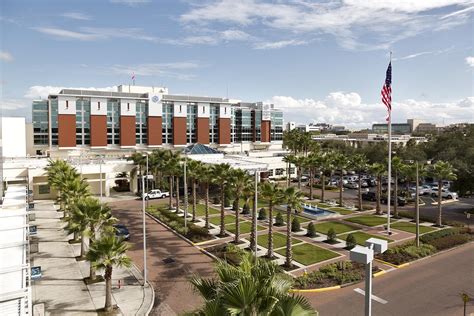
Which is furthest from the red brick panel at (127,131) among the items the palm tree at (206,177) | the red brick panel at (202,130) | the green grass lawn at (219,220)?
the palm tree at (206,177)

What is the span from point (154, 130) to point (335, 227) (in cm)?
4483

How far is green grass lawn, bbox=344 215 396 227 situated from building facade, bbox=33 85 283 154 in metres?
43.1

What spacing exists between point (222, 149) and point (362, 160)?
39.4 meters

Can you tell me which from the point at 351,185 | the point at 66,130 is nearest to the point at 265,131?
the point at 351,185

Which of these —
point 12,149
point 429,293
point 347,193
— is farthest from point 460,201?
point 12,149

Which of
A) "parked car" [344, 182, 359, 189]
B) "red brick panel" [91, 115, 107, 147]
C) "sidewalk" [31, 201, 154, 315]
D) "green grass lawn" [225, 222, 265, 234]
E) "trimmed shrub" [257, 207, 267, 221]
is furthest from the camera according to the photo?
"parked car" [344, 182, 359, 189]

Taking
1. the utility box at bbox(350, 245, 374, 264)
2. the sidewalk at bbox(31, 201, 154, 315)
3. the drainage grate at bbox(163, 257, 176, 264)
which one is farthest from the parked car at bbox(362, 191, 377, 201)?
the utility box at bbox(350, 245, 374, 264)

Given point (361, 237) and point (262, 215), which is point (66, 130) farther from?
point (361, 237)

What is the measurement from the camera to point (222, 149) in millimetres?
81875

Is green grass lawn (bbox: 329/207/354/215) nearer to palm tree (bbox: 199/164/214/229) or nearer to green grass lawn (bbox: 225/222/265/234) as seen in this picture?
green grass lawn (bbox: 225/222/265/234)

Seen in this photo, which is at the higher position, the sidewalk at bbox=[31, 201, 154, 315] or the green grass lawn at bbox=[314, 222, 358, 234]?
the green grass lawn at bbox=[314, 222, 358, 234]

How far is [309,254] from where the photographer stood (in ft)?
95.8

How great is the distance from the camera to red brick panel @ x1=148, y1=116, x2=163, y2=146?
230ft

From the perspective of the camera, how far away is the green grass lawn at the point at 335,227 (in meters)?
36.3
